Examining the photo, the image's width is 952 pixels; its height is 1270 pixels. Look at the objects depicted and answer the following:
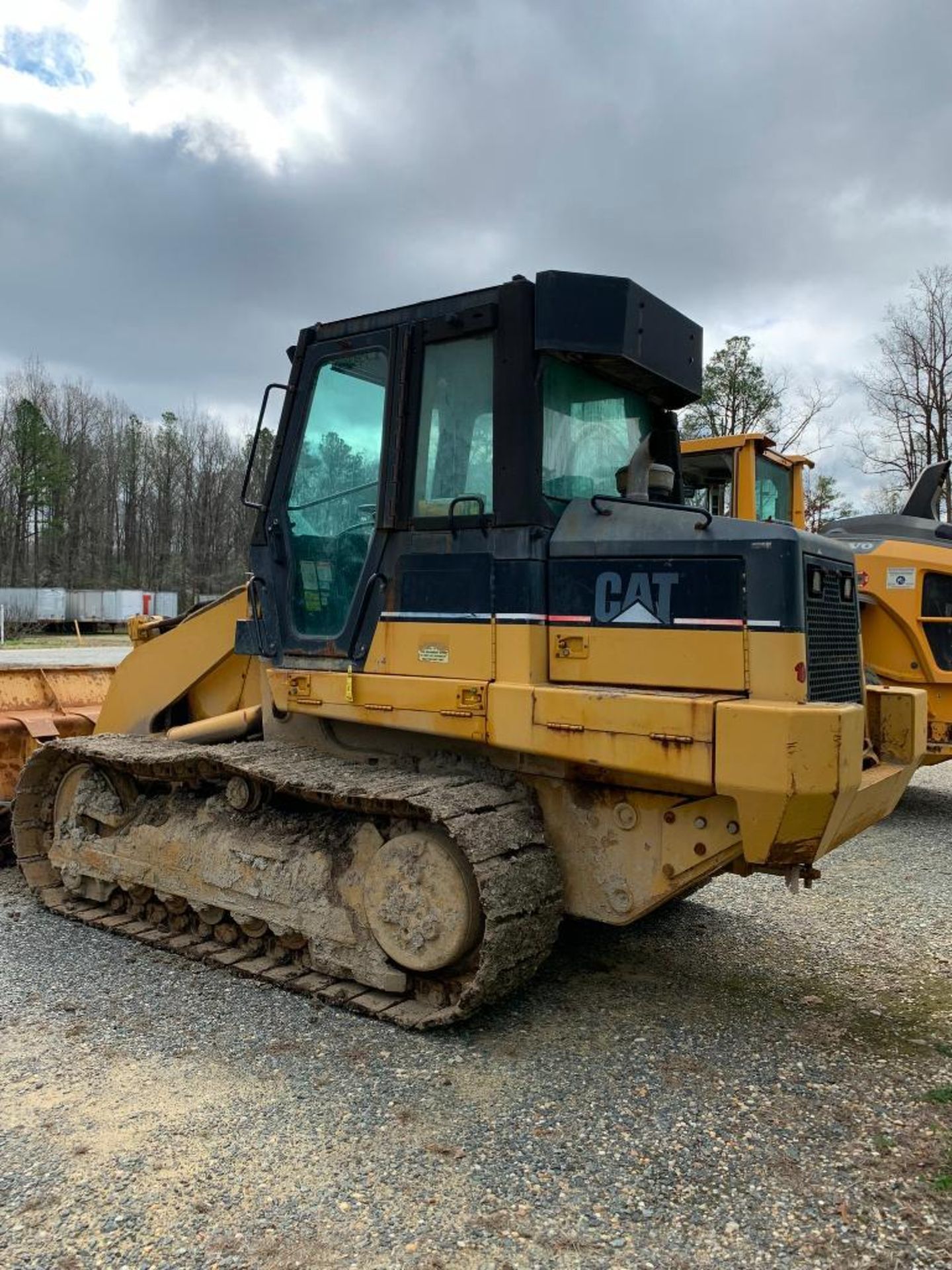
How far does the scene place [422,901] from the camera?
3973 mm

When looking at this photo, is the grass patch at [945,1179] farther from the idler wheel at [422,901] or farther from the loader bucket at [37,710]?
the loader bucket at [37,710]

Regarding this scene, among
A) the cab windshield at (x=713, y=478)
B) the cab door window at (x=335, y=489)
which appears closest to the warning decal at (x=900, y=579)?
the cab windshield at (x=713, y=478)

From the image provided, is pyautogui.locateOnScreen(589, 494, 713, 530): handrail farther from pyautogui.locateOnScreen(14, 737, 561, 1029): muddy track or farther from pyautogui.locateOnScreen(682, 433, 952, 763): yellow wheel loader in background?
pyautogui.locateOnScreen(682, 433, 952, 763): yellow wheel loader in background

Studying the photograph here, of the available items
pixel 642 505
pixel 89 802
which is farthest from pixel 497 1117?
pixel 89 802

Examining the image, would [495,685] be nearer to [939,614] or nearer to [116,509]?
[939,614]

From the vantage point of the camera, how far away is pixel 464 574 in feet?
13.7

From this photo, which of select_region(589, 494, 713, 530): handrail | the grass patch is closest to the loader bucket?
select_region(589, 494, 713, 530): handrail

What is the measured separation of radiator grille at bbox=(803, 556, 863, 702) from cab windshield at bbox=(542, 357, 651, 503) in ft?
3.42

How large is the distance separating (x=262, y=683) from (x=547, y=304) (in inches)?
94.1

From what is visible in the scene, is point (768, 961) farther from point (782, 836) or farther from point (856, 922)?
point (782, 836)

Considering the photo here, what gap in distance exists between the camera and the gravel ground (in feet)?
8.80

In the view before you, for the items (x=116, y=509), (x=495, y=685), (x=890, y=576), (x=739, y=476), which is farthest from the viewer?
(x=116, y=509)

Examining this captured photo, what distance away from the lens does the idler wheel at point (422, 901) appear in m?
3.88

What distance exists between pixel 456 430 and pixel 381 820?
5.74 feet
